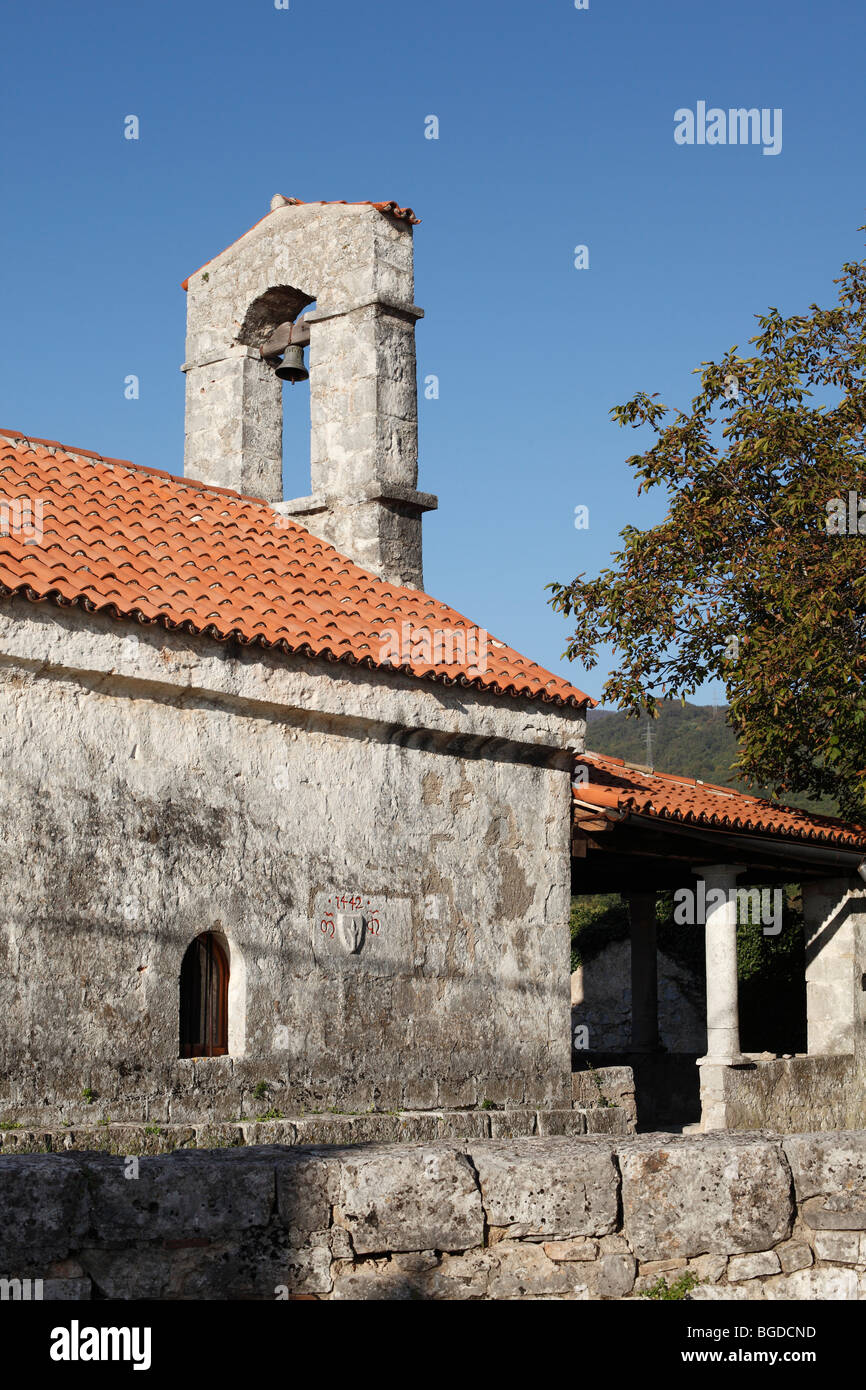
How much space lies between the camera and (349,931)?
8.91 metres

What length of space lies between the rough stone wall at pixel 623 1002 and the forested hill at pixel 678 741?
30342 millimetres

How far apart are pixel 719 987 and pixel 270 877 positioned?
6.11 meters

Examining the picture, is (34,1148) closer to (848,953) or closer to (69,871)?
(69,871)

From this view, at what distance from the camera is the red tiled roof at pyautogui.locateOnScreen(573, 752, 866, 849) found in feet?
36.8

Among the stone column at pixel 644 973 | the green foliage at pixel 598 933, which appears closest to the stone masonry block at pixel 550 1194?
the stone column at pixel 644 973

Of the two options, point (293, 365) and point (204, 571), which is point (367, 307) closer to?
point (293, 365)

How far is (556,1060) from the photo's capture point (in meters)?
10.1

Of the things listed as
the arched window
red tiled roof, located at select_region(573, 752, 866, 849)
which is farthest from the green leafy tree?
the arched window

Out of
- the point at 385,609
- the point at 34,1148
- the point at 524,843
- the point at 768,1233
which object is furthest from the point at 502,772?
the point at 768,1233

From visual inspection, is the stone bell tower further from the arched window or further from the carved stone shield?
the arched window

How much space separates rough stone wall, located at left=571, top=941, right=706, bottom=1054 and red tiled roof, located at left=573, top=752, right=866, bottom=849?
617cm

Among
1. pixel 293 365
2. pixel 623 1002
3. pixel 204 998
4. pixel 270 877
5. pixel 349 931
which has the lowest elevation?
pixel 623 1002

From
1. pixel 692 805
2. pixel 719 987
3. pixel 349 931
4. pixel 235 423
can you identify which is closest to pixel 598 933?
pixel 719 987
